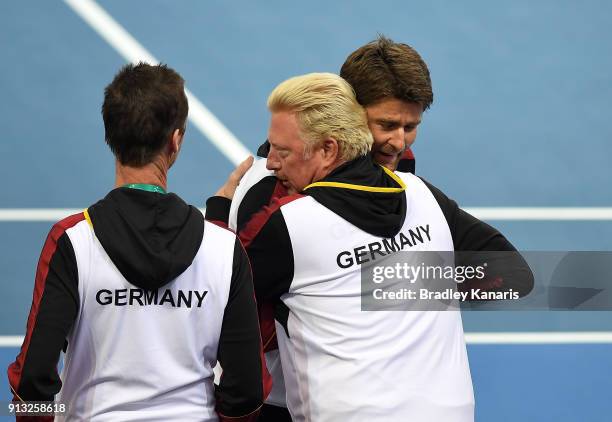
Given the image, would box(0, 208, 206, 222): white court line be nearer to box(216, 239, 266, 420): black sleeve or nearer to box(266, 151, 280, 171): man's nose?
box(266, 151, 280, 171): man's nose

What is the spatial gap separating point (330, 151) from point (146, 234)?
A: 0.71 m

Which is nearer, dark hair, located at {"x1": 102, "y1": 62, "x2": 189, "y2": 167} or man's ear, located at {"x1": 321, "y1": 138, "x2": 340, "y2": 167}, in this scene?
dark hair, located at {"x1": 102, "y1": 62, "x2": 189, "y2": 167}

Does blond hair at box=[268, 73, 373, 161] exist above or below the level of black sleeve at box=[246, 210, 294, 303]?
above

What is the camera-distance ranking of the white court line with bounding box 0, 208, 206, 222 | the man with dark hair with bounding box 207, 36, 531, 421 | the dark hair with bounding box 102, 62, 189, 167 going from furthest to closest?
the white court line with bounding box 0, 208, 206, 222 → the man with dark hair with bounding box 207, 36, 531, 421 → the dark hair with bounding box 102, 62, 189, 167

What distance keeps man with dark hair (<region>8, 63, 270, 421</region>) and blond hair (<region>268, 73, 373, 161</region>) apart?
1.48 feet

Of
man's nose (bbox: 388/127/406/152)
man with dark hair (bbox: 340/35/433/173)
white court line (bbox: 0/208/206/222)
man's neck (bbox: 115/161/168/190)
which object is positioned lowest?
man's neck (bbox: 115/161/168/190)

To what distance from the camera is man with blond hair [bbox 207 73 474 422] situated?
2.91 meters

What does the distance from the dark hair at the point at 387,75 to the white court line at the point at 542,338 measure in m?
3.02

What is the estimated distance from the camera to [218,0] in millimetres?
7215

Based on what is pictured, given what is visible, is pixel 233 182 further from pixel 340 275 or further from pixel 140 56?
pixel 140 56

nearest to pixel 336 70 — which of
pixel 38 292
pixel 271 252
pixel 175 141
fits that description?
pixel 271 252

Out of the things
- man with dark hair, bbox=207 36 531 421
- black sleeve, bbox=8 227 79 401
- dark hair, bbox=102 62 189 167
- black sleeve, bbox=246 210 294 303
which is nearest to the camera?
black sleeve, bbox=8 227 79 401

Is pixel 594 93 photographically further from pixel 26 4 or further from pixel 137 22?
pixel 26 4

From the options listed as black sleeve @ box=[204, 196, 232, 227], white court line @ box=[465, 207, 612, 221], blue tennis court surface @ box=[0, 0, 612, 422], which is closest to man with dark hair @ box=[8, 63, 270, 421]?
black sleeve @ box=[204, 196, 232, 227]
